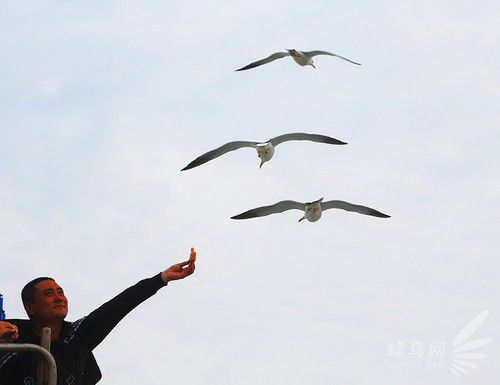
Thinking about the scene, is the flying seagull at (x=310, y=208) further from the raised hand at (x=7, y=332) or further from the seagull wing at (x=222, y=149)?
the raised hand at (x=7, y=332)

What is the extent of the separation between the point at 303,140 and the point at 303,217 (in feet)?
10.5

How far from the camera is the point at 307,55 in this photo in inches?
995

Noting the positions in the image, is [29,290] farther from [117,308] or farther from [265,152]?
[265,152]

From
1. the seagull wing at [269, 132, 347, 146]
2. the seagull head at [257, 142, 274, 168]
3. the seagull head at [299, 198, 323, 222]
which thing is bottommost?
the seagull head at [299, 198, 323, 222]

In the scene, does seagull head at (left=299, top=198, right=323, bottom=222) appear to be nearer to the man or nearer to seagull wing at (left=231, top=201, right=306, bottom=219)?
seagull wing at (left=231, top=201, right=306, bottom=219)

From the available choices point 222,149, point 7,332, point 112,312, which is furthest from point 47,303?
point 222,149

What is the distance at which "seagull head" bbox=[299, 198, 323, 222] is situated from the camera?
23156mm

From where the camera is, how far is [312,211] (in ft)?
76.6

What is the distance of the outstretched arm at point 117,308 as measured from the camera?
8984 mm

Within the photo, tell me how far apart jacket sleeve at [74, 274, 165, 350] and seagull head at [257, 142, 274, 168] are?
46.0 ft

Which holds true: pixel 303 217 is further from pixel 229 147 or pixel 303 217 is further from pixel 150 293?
pixel 150 293

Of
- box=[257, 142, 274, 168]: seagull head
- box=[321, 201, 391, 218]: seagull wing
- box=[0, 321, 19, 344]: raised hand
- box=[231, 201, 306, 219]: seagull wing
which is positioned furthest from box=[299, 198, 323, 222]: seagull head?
box=[0, 321, 19, 344]: raised hand

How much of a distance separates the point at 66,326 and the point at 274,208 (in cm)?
1573

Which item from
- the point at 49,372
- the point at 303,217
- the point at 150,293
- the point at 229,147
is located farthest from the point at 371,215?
the point at 49,372
